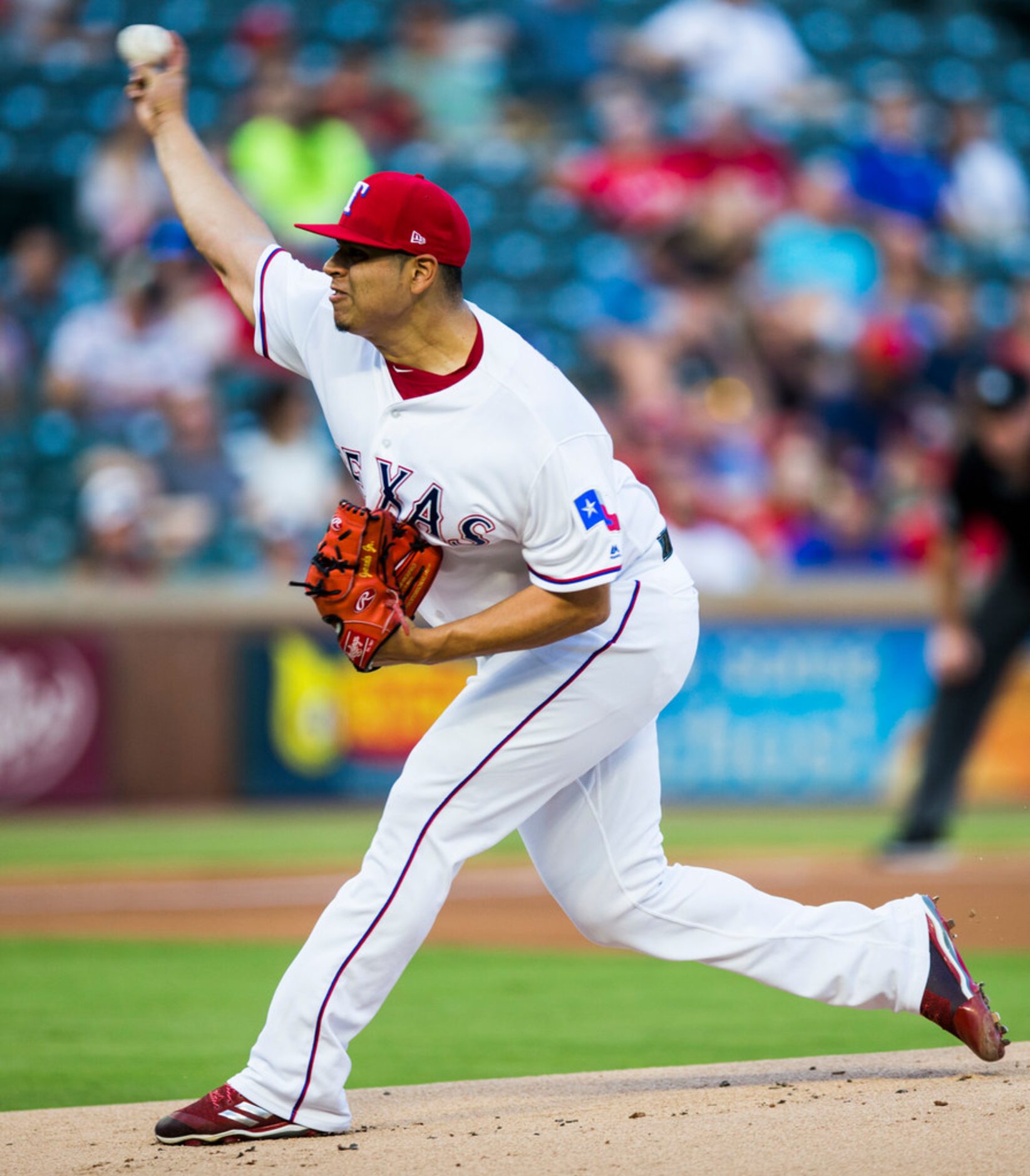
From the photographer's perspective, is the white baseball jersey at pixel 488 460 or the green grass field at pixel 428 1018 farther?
the green grass field at pixel 428 1018

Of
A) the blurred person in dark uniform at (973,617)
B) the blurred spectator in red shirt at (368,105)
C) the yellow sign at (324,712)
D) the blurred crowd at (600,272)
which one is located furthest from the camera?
the blurred spectator in red shirt at (368,105)

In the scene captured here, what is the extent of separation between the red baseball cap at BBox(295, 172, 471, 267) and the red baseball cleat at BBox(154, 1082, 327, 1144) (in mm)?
1677

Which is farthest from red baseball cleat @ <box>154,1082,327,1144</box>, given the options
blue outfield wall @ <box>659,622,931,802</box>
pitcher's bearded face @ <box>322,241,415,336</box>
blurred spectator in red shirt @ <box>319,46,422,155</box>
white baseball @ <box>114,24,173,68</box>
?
blurred spectator in red shirt @ <box>319,46,422,155</box>

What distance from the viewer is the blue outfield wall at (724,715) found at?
11.0m

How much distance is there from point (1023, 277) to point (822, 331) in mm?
2455

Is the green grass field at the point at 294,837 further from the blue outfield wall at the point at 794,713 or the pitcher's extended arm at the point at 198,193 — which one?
the pitcher's extended arm at the point at 198,193

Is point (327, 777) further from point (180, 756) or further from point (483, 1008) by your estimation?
point (483, 1008)

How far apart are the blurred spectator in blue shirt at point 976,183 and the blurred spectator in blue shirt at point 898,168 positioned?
0.21 m

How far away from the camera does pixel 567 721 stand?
374 centimetres

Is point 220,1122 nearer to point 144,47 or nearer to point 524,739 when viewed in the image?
point 524,739

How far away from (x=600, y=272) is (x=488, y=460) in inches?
414

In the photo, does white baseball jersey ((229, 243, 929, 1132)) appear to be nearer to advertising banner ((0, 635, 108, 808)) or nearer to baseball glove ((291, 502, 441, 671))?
baseball glove ((291, 502, 441, 671))


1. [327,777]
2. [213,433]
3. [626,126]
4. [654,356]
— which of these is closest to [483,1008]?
[327,777]

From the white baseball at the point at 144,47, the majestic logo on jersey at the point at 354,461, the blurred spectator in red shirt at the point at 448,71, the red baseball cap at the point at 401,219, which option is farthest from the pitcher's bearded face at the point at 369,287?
the blurred spectator in red shirt at the point at 448,71
